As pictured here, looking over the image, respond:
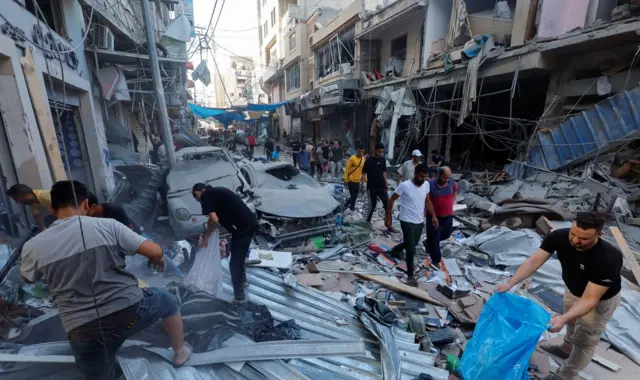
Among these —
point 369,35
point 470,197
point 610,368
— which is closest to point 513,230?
point 470,197

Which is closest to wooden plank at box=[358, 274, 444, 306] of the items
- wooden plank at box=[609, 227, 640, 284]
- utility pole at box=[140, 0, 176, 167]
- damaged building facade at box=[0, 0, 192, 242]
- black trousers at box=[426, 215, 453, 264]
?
black trousers at box=[426, 215, 453, 264]

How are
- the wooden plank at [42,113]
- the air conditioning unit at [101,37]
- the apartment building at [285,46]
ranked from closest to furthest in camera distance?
the wooden plank at [42,113]
the air conditioning unit at [101,37]
the apartment building at [285,46]

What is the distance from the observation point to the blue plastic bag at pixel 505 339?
2115 millimetres

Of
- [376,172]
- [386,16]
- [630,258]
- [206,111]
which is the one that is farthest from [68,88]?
[206,111]

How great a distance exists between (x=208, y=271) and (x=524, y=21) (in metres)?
9.54

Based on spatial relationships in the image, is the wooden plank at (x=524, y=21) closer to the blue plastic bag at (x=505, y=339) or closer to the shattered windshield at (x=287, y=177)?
the shattered windshield at (x=287, y=177)

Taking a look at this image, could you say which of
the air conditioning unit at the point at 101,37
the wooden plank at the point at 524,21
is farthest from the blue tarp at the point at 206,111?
the wooden plank at the point at 524,21

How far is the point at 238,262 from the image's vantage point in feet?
11.0

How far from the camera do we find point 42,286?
344 centimetres

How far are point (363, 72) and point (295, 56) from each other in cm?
1028

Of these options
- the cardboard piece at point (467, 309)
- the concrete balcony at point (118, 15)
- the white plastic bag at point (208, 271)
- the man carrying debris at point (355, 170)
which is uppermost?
the concrete balcony at point (118, 15)

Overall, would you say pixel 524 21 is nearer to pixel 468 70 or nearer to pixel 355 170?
pixel 468 70

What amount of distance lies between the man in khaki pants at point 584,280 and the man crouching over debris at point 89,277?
8.89 feet

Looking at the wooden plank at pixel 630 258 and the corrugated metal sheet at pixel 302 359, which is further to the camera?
the wooden plank at pixel 630 258
